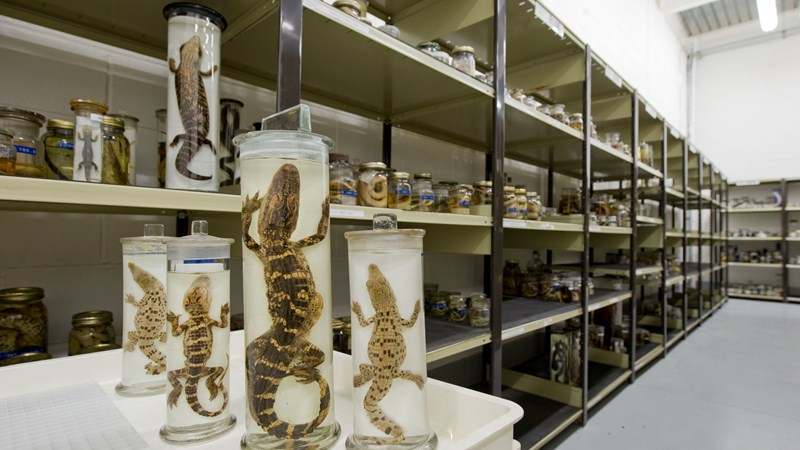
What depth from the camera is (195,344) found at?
1.70ft

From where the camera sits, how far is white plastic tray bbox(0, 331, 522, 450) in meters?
0.52

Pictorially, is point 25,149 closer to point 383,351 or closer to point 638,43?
point 383,351

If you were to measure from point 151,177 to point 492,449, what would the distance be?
126 centimetres

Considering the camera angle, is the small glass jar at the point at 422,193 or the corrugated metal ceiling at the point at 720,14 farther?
the corrugated metal ceiling at the point at 720,14

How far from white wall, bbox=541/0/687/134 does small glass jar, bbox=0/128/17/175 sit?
2.98 metres

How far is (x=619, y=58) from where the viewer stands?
4305mm

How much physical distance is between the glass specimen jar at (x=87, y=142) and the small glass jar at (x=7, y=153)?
0.08m

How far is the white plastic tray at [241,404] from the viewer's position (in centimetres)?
52

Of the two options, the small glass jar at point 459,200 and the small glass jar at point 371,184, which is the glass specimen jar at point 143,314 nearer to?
the small glass jar at point 371,184

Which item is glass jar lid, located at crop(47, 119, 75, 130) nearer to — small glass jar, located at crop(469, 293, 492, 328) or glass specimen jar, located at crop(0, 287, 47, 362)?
glass specimen jar, located at crop(0, 287, 47, 362)

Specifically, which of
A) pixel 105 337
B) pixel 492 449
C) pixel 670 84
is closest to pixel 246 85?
pixel 105 337

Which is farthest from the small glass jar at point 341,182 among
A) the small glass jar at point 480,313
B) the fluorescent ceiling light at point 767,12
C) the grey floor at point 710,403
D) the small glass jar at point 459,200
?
the fluorescent ceiling light at point 767,12

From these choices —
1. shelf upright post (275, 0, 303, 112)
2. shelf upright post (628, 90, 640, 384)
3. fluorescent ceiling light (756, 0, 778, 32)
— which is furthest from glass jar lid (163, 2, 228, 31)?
fluorescent ceiling light (756, 0, 778, 32)

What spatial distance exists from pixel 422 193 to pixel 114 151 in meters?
0.90
